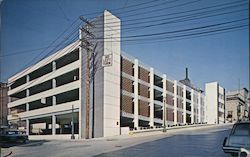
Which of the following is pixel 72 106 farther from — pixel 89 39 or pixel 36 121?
pixel 36 121

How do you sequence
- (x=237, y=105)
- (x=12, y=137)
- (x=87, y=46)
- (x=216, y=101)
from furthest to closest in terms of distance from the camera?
1. (x=87, y=46)
2. (x=12, y=137)
3. (x=216, y=101)
4. (x=237, y=105)

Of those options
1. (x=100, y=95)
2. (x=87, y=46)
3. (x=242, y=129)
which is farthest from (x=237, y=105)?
(x=100, y=95)

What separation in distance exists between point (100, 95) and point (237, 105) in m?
19.5

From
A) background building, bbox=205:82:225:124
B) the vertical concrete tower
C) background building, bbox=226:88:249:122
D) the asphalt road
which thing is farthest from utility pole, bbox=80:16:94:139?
background building, bbox=226:88:249:122

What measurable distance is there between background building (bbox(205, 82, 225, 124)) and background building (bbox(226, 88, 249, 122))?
0.89 feet

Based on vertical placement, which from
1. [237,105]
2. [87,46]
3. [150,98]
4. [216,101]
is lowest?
[237,105]

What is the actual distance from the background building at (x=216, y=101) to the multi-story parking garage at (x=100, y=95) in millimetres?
7774

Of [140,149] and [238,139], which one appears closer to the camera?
[238,139]

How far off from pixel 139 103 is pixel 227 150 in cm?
3171

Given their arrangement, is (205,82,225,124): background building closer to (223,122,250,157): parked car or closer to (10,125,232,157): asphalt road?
(10,125,232,157): asphalt road

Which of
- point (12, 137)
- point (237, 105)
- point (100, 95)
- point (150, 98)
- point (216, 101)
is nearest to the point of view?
point (237, 105)

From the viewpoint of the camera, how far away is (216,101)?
14547 millimetres

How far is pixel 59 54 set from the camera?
36625 mm

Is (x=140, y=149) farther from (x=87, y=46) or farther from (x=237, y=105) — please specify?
(x=87, y=46)
